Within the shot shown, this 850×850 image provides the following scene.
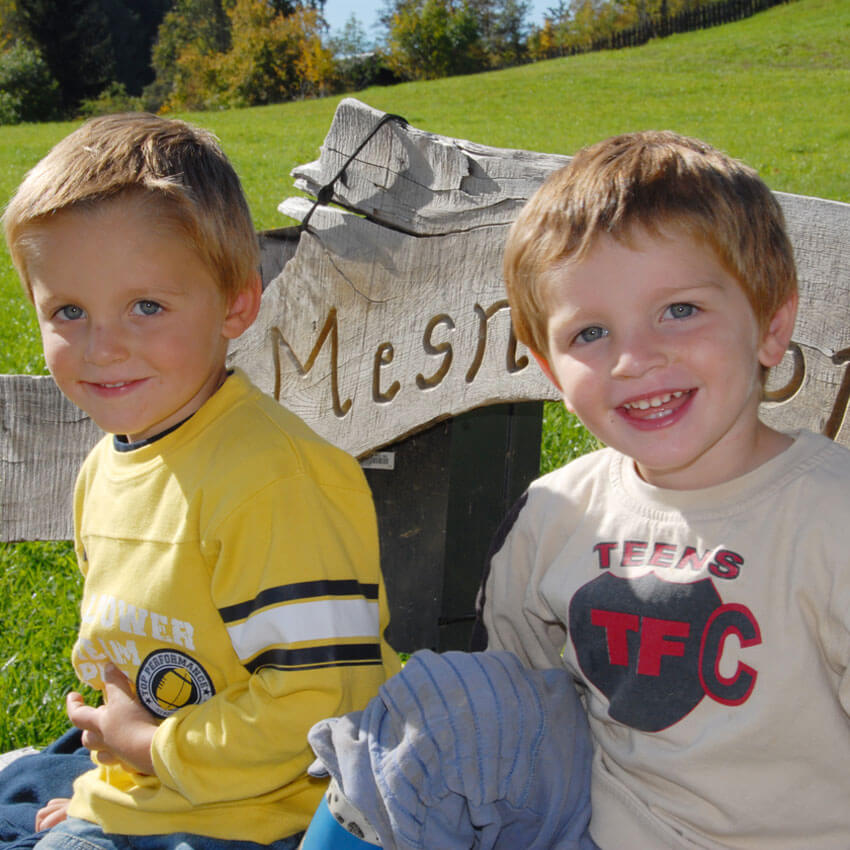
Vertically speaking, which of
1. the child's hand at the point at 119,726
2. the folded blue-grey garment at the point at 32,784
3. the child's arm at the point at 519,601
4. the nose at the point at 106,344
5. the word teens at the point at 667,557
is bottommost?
the folded blue-grey garment at the point at 32,784

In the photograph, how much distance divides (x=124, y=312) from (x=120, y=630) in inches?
20.4

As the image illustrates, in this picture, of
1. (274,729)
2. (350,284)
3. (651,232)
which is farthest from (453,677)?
(350,284)

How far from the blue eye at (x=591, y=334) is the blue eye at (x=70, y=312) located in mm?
811

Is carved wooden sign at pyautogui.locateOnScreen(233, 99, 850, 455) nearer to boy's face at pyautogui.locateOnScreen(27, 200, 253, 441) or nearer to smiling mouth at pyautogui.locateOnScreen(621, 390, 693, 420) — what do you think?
smiling mouth at pyautogui.locateOnScreen(621, 390, 693, 420)

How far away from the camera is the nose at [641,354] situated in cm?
141

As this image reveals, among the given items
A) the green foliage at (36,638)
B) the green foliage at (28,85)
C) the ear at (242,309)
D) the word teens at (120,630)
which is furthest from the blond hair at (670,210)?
the green foliage at (28,85)

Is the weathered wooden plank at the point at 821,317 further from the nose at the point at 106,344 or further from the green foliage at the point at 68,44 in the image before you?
the green foliage at the point at 68,44

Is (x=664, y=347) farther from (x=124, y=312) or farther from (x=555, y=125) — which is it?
(x=555, y=125)

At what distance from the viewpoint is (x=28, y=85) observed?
4288 centimetres

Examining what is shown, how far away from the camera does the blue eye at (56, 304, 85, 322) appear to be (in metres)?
1.67

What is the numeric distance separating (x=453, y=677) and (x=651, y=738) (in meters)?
0.34

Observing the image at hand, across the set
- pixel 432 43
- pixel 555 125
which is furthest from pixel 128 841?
pixel 432 43

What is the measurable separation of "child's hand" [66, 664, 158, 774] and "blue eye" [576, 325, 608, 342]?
0.91m

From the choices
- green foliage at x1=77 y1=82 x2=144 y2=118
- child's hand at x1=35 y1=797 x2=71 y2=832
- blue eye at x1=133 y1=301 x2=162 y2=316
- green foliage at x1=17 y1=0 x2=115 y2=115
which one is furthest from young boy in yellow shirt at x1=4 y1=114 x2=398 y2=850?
green foliage at x1=17 y1=0 x2=115 y2=115
